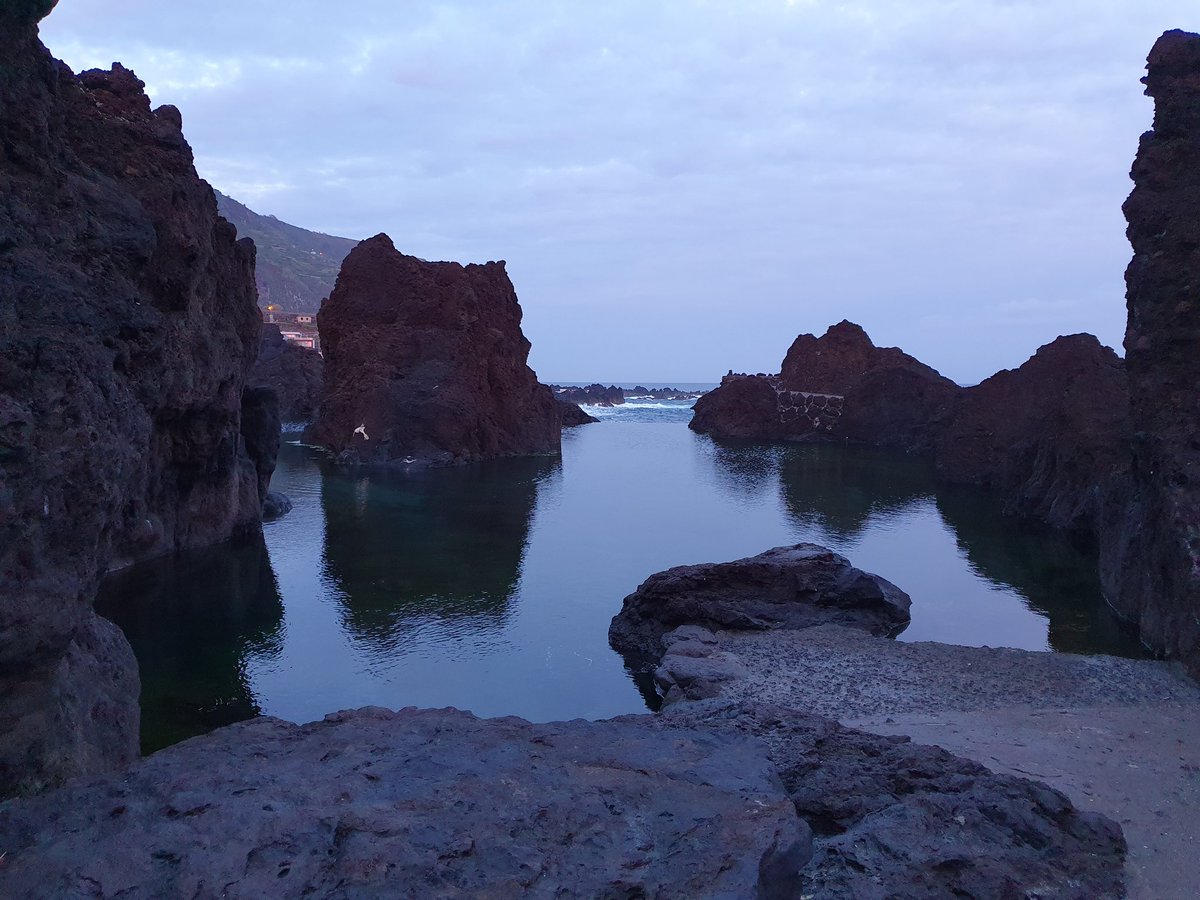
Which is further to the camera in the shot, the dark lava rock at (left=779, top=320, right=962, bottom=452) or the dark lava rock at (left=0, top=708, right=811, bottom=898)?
the dark lava rock at (left=779, top=320, right=962, bottom=452)

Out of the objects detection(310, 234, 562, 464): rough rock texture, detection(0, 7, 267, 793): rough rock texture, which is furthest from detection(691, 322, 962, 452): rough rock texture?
detection(0, 7, 267, 793): rough rock texture

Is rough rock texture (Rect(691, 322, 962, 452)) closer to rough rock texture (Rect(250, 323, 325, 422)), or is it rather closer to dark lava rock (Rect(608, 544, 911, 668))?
rough rock texture (Rect(250, 323, 325, 422))

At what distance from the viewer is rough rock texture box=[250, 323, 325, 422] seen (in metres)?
61.0

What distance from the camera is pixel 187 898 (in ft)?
14.0

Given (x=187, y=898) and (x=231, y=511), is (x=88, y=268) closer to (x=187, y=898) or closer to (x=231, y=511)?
(x=187, y=898)

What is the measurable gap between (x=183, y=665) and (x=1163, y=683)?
589 inches

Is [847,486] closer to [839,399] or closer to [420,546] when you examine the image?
[420,546]

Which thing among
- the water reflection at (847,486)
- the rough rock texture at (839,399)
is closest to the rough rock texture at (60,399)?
the water reflection at (847,486)

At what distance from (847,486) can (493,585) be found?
24.3 metres

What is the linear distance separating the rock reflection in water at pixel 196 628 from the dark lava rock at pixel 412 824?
19.5 ft

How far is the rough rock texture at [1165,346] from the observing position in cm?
1384

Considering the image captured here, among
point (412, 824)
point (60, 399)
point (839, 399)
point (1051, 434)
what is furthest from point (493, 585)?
point (839, 399)

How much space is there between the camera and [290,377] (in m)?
62.6

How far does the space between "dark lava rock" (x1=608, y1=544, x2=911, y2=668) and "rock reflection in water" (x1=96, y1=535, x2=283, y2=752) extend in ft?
21.3
